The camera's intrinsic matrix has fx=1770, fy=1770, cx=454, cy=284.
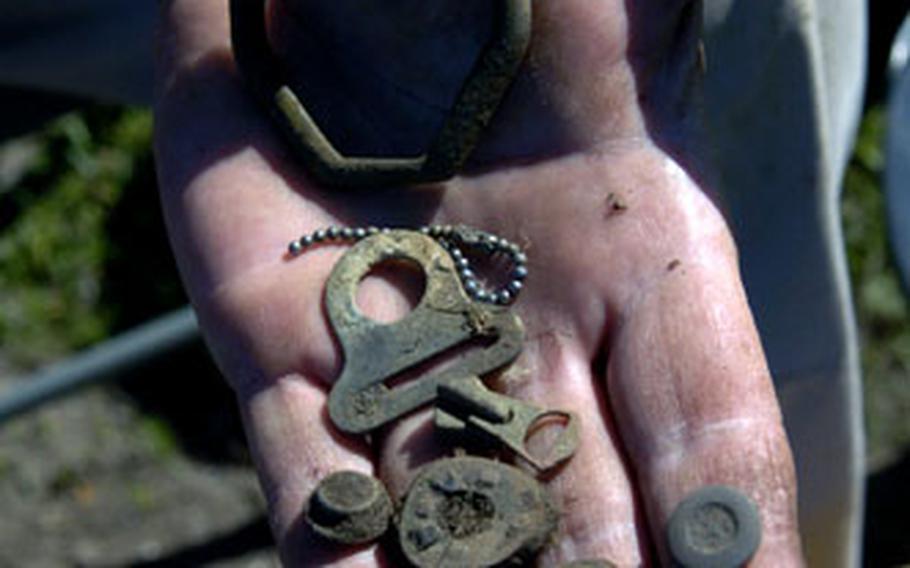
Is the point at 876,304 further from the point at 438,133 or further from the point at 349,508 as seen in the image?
the point at 349,508

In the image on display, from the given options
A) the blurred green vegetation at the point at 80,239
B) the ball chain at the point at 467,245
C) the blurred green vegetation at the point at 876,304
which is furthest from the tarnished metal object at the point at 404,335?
the blurred green vegetation at the point at 80,239

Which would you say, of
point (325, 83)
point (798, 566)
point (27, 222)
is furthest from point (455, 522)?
point (27, 222)

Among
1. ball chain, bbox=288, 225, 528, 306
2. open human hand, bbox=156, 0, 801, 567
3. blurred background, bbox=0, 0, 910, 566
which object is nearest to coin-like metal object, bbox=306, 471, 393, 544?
open human hand, bbox=156, 0, 801, 567

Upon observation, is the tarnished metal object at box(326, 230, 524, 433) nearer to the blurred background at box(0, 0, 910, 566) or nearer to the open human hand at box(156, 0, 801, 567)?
the open human hand at box(156, 0, 801, 567)

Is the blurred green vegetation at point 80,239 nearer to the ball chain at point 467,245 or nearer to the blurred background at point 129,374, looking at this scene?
the blurred background at point 129,374

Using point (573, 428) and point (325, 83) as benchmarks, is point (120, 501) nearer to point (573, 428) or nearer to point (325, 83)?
point (325, 83)

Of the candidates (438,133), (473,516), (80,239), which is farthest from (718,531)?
(80,239)
